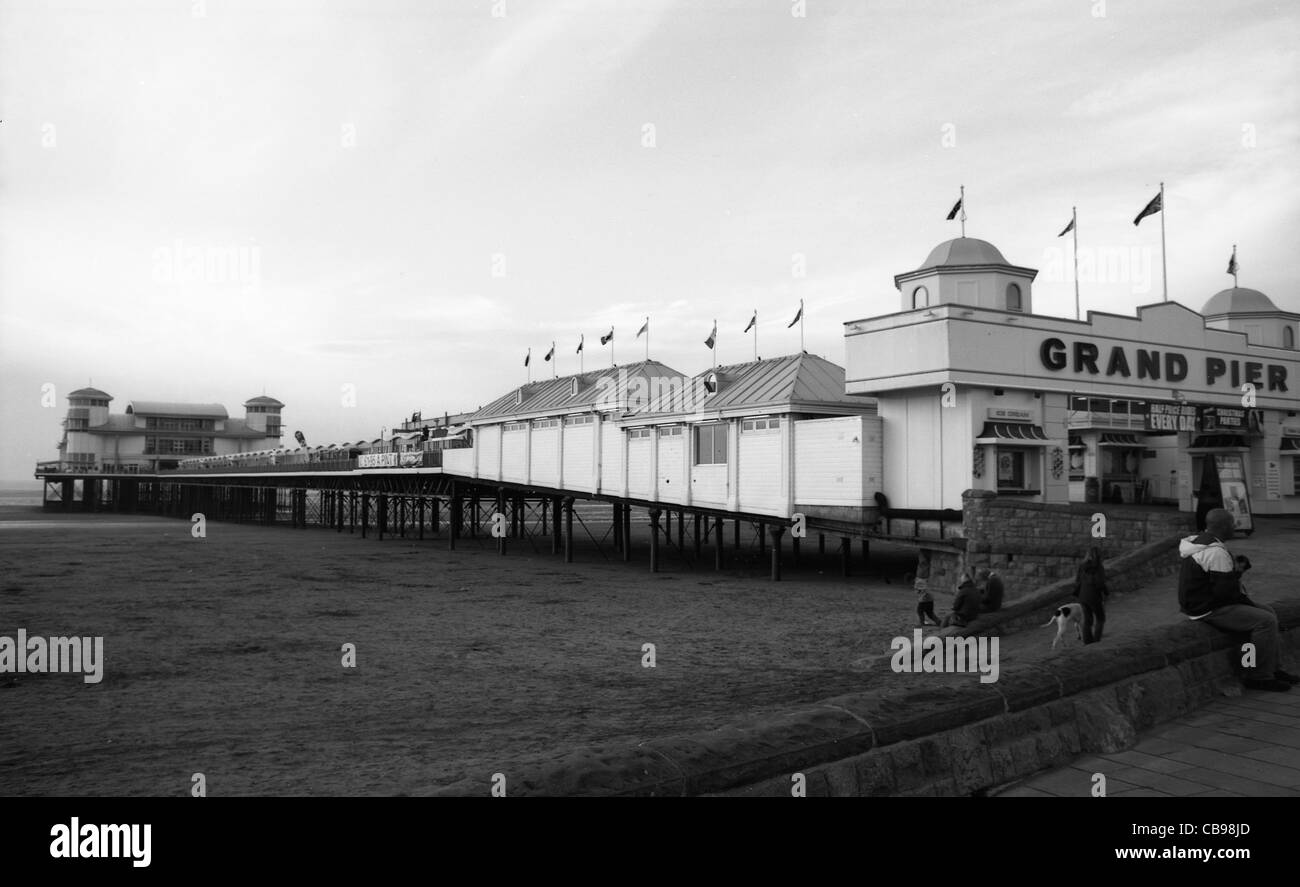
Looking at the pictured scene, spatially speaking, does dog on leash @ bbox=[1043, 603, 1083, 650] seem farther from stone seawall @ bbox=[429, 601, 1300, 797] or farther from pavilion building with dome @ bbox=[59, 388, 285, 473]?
pavilion building with dome @ bbox=[59, 388, 285, 473]

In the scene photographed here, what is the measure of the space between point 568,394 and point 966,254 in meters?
19.6

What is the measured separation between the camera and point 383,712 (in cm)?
1272

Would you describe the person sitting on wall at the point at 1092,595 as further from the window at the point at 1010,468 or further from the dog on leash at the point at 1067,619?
the window at the point at 1010,468

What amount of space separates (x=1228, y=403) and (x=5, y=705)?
32017 mm

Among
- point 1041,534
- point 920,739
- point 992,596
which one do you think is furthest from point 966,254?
point 920,739

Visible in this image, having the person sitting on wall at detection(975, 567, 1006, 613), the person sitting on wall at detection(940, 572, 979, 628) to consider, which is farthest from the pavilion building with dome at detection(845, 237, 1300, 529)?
the person sitting on wall at detection(940, 572, 979, 628)

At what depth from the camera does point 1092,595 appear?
1368 cm

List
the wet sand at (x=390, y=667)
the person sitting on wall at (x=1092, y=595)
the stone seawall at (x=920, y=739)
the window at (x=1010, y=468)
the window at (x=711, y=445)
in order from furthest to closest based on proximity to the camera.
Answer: the window at (x=711, y=445)
the window at (x=1010, y=468)
the person sitting on wall at (x=1092, y=595)
the wet sand at (x=390, y=667)
the stone seawall at (x=920, y=739)

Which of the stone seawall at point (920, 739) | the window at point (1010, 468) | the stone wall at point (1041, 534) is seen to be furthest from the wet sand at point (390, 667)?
the window at point (1010, 468)

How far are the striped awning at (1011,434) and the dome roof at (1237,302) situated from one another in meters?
12.7

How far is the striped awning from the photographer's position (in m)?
23.4

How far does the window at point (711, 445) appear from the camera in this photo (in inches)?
1229
